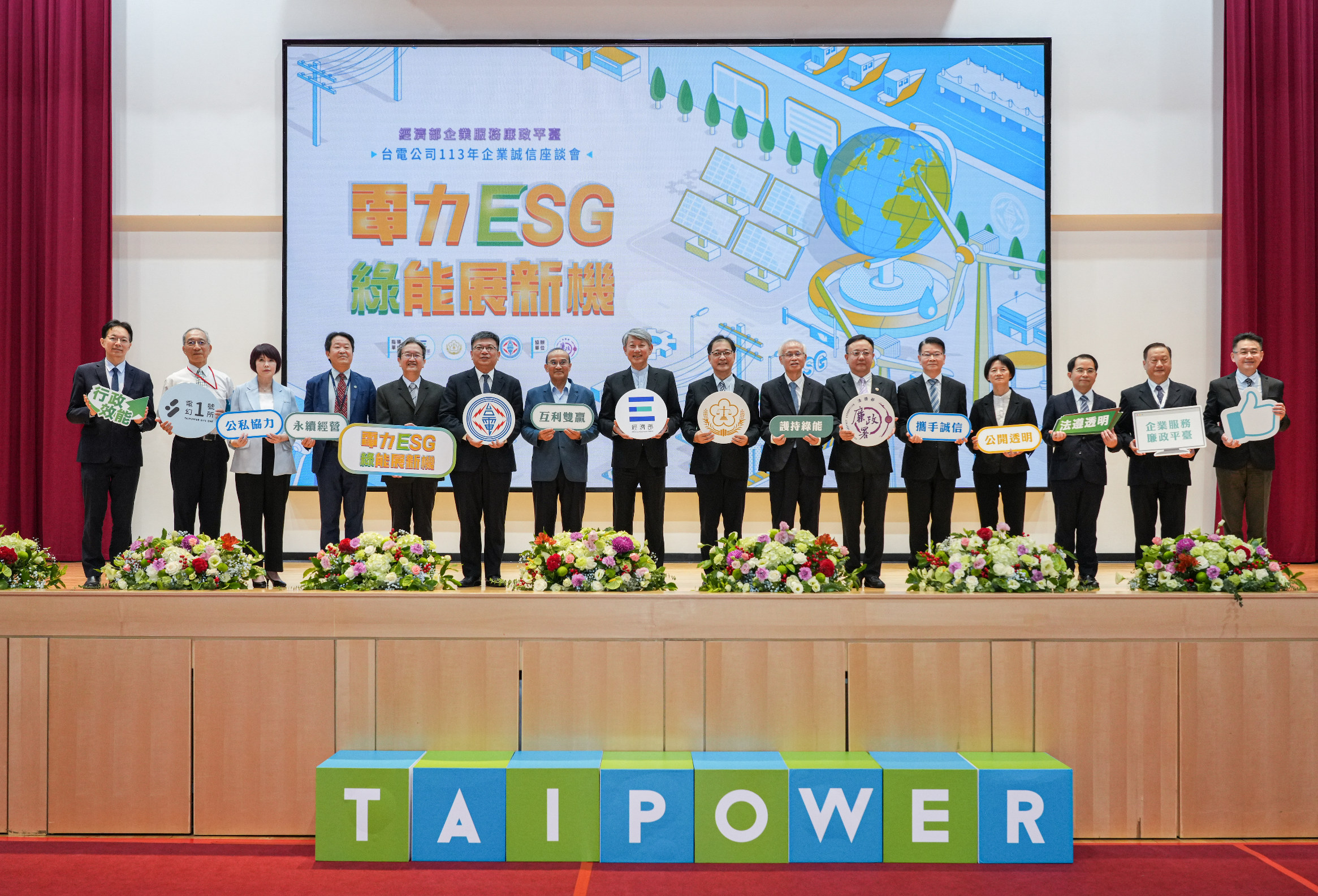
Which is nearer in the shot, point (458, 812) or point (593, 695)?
point (458, 812)

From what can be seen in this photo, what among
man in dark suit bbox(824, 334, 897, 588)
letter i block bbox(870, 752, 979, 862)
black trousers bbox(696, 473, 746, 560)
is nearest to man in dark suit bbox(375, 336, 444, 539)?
black trousers bbox(696, 473, 746, 560)

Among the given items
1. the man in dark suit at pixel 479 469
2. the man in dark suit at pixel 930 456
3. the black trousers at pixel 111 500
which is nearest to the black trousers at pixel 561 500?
the man in dark suit at pixel 479 469

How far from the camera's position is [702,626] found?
2.69 m

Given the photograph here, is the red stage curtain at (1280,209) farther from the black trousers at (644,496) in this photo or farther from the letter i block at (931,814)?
the letter i block at (931,814)

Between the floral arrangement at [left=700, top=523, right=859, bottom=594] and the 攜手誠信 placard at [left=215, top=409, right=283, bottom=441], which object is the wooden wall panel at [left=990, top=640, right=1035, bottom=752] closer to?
the floral arrangement at [left=700, top=523, right=859, bottom=594]

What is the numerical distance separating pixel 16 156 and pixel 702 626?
6308 millimetres

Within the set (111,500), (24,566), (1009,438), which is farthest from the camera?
(111,500)

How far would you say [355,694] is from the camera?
2674 mm

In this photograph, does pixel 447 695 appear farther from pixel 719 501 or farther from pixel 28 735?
pixel 719 501

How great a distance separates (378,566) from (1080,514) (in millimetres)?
3671

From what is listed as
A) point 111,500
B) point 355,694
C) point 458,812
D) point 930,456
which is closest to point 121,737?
point 355,694

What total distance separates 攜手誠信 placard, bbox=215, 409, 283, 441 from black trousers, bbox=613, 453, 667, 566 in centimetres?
165

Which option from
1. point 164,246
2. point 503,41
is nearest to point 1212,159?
point 503,41

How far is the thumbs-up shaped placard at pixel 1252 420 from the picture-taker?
14.0 feet
